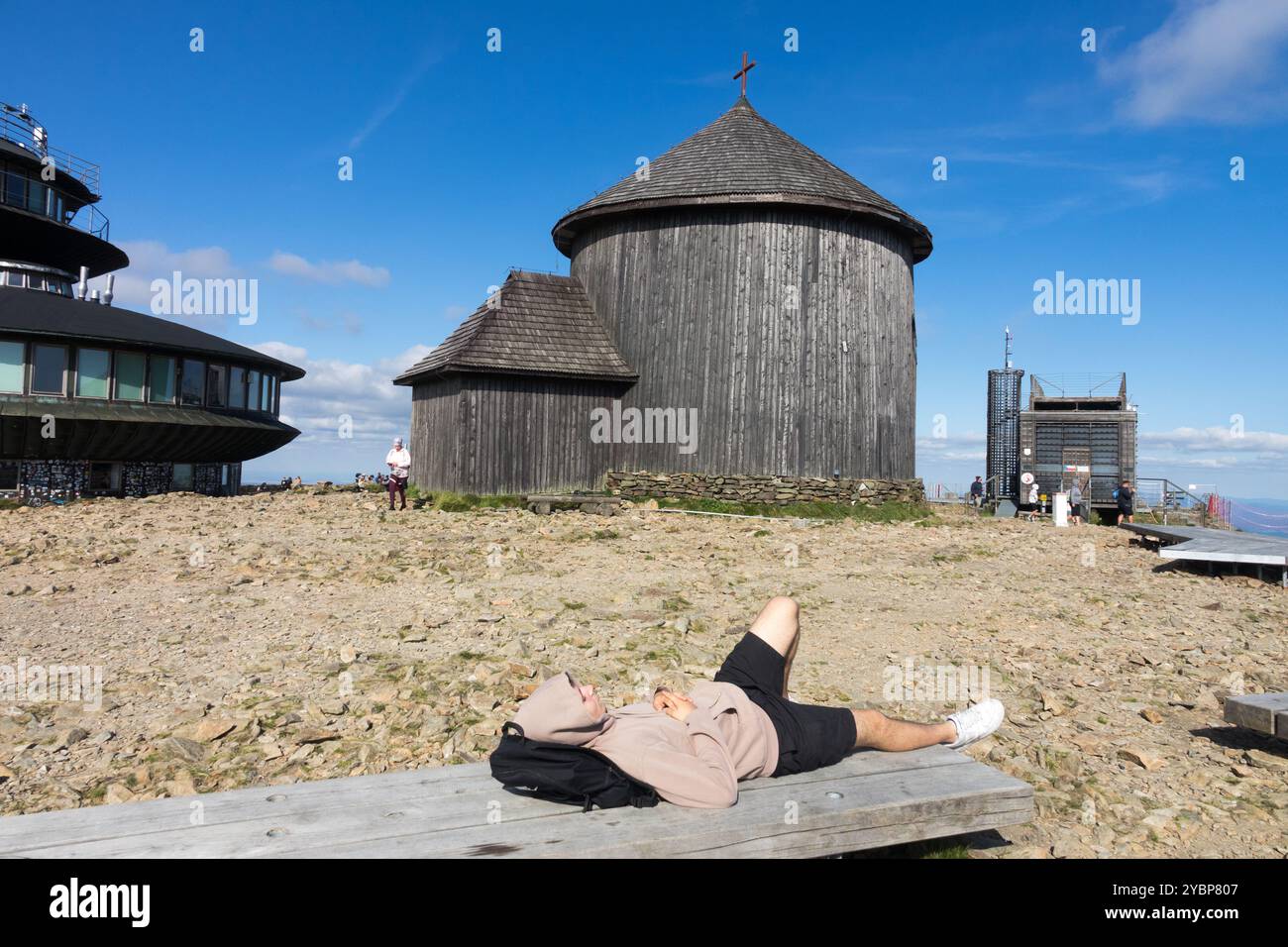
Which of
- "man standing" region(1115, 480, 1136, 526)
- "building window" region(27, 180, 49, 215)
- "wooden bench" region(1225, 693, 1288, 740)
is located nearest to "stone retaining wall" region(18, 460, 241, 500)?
"building window" region(27, 180, 49, 215)

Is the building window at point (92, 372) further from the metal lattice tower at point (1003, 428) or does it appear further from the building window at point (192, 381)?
the metal lattice tower at point (1003, 428)

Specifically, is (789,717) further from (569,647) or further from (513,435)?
(513,435)

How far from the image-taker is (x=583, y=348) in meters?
21.9

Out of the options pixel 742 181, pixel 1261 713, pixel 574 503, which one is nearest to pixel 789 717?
pixel 1261 713

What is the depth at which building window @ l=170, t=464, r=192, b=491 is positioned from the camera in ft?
81.6

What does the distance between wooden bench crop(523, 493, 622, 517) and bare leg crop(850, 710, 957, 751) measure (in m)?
14.8

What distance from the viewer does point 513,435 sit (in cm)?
2069

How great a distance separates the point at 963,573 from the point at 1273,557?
5.03 metres

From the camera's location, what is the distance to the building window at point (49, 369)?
2191 cm

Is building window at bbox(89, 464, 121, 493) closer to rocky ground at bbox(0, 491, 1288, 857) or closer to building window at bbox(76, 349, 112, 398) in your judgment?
building window at bbox(76, 349, 112, 398)

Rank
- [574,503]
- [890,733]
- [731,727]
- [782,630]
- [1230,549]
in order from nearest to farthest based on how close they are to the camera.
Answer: [731,727] → [890,733] → [782,630] → [1230,549] → [574,503]

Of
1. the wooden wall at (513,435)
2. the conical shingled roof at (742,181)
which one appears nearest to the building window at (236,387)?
the wooden wall at (513,435)

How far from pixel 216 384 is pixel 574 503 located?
1383 centimetres
